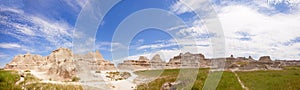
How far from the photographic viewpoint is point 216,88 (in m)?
12.9

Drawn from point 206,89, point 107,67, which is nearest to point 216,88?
point 206,89

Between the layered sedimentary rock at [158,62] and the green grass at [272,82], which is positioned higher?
the layered sedimentary rock at [158,62]

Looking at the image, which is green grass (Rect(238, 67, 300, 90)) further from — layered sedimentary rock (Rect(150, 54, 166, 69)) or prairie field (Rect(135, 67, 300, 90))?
layered sedimentary rock (Rect(150, 54, 166, 69))

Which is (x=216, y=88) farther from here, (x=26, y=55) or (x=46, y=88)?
(x=26, y=55)

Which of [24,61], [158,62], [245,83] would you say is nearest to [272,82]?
[245,83]

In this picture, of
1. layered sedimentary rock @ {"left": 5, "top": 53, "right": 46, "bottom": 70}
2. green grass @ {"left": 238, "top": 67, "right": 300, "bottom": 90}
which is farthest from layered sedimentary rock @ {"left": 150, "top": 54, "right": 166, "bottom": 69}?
green grass @ {"left": 238, "top": 67, "right": 300, "bottom": 90}

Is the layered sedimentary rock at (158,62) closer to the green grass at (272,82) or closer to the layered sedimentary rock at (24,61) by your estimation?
the layered sedimentary rock at (24,61)

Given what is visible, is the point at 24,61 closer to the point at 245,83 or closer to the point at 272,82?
the point at 245,83

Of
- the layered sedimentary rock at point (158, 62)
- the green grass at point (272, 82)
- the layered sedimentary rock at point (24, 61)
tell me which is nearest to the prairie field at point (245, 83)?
the green grass at point (272, 82)

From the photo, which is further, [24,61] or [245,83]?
[24,61]

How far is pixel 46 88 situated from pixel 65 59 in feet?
29.7

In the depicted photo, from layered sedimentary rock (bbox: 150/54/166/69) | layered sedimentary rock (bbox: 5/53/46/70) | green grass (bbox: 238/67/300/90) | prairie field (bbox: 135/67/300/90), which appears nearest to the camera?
prairie field (bbox: 135/67/300/90)

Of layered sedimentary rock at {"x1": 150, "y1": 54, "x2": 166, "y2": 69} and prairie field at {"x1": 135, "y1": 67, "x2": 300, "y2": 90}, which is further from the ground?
layered sedimentary rock at {"x1": 150, "y1": 54, "x2": 166, "y2": 69}

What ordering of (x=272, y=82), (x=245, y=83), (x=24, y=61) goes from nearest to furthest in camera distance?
(x=245, y=83)
(x=272, y=82)
(x=24, y=61)
